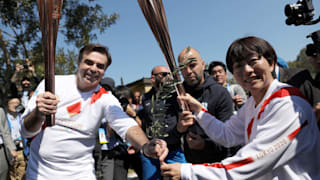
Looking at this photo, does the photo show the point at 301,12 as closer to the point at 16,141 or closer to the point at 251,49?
the point at 251,49

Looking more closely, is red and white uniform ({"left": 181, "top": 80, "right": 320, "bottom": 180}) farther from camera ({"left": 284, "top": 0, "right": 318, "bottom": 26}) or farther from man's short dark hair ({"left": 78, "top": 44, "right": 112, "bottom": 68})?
man's short dark hair ({"left": 78, "top": 44, "right": 112, "bottom": 68})

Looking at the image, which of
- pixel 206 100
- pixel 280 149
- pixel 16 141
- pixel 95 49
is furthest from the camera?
pixel 16 141

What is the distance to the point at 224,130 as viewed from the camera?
244cm

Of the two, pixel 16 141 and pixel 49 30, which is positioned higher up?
pixel 49 30

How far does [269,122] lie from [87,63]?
75.5 inches

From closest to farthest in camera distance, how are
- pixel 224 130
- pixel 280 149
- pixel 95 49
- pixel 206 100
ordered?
pixel 280 149 < pixel 224 130 < pixel 95 49 < pixel 206 100

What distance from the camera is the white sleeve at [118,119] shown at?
2.66m

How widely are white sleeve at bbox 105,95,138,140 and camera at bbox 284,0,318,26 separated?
1666mm

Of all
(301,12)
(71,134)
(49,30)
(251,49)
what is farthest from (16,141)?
(301,12)

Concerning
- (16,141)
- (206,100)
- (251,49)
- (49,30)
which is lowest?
(16,141)

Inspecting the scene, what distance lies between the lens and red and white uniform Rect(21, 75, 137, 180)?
2.65 meters

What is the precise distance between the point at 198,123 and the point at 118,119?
0.80m

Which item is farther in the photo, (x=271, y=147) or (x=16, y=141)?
(x=16, y=141)

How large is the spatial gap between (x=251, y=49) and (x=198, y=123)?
820mm
